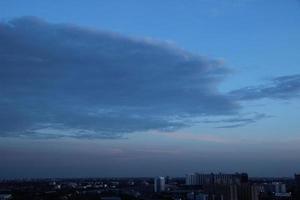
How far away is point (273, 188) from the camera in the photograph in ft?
256

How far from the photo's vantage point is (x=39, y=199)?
1994 inches

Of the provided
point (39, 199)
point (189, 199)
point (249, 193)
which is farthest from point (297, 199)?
point (39, 199)

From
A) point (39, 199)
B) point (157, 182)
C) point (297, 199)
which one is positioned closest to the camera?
point (39, 199)

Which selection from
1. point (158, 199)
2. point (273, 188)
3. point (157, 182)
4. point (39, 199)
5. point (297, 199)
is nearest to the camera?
point (39, 199)

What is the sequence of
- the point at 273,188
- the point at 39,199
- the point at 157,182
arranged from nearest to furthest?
the point at 39,199 < the point at 273,188 < the point at 157,182

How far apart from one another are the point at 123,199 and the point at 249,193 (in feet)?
45.5

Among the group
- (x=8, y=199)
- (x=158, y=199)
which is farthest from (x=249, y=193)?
(x=8, y=199)

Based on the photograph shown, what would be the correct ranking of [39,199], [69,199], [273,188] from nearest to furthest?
[39,199] → [69,199] → [273,188]

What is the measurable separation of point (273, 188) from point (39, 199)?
39158 millimetres

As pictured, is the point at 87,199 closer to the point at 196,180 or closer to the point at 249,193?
the point at 249,193

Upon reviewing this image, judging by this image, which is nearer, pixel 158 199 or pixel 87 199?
pixel 87 199

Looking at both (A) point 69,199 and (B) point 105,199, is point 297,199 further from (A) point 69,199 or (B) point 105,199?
(A) point 69,199

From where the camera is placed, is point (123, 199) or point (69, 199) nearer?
point (69, 199)

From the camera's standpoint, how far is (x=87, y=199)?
55.6 meters
